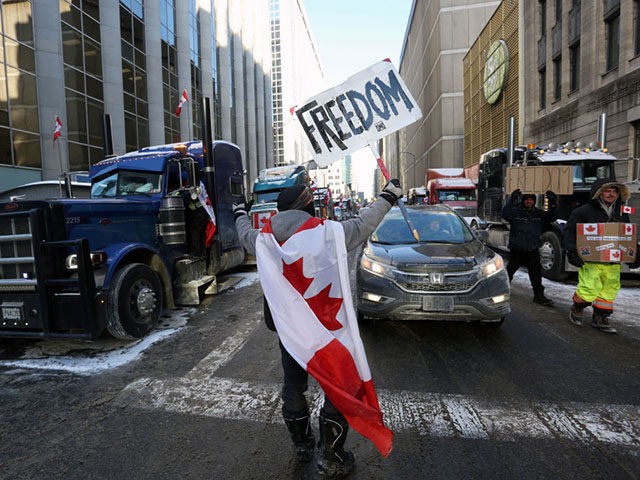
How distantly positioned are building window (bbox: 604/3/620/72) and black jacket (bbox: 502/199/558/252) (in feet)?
51.5

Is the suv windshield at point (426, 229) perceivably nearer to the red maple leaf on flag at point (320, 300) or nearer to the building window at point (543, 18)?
the red maple leaf on flag at point (320, 300)

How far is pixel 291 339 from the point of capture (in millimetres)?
2471

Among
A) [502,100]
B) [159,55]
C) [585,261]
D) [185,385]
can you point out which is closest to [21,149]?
[159,55]

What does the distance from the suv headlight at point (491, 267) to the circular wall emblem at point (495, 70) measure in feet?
96.3

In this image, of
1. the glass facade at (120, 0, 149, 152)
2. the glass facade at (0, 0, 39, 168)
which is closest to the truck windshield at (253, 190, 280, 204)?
the glass facade at (0, 0, 39, 168)

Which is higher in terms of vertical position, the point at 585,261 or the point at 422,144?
the point at 422,144

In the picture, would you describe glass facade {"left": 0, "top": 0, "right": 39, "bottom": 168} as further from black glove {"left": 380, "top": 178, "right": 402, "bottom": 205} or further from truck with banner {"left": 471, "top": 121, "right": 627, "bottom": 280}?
black glove {"left": 380, "top": 178, "right": 402, "bottom": 205}

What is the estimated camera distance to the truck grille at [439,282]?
466cm

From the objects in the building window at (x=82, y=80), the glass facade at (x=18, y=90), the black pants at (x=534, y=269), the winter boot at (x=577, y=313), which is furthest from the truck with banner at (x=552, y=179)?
the glass facade at (x=18, y=90)

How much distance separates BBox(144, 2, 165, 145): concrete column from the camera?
24859 mm

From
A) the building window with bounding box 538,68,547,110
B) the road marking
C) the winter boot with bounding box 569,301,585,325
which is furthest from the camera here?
the building window with bounding box 538,68,547,110

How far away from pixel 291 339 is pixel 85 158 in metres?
21.0

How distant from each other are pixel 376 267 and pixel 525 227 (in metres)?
3.22

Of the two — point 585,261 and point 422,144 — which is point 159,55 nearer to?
point 585,261
